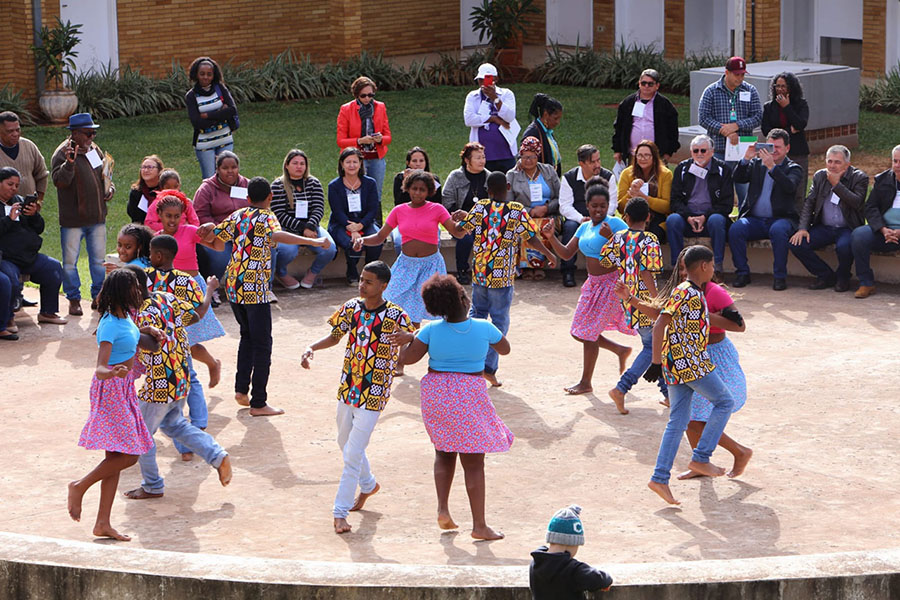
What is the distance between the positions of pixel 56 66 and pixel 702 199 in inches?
486

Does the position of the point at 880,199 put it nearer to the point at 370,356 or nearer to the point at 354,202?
the point at 354,202

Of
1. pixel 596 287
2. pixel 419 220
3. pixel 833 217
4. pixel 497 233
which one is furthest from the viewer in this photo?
pixel 833 217

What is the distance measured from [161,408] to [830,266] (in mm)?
7322

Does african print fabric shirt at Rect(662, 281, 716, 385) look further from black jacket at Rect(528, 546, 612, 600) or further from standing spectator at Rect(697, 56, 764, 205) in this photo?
standing spectator at Rect(697, 56, 764, 205)

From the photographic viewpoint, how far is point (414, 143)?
2073cm

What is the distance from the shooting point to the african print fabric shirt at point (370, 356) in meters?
8.02

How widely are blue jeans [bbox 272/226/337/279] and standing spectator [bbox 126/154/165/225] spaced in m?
1.27

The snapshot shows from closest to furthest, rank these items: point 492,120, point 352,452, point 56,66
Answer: point 352,452, point 492,120, point 56,66

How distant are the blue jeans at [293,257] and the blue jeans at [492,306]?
10.2ft

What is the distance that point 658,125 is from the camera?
14641 mm

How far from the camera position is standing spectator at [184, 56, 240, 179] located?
49.3 feet

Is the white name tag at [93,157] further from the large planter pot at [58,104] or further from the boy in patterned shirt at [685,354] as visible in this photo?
the large planter pot at [58,104]

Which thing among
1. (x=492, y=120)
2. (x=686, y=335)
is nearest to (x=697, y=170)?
(x=492, y=120)

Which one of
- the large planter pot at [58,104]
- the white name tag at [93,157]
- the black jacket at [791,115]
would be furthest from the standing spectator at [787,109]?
the large planter pot at [58,104]
